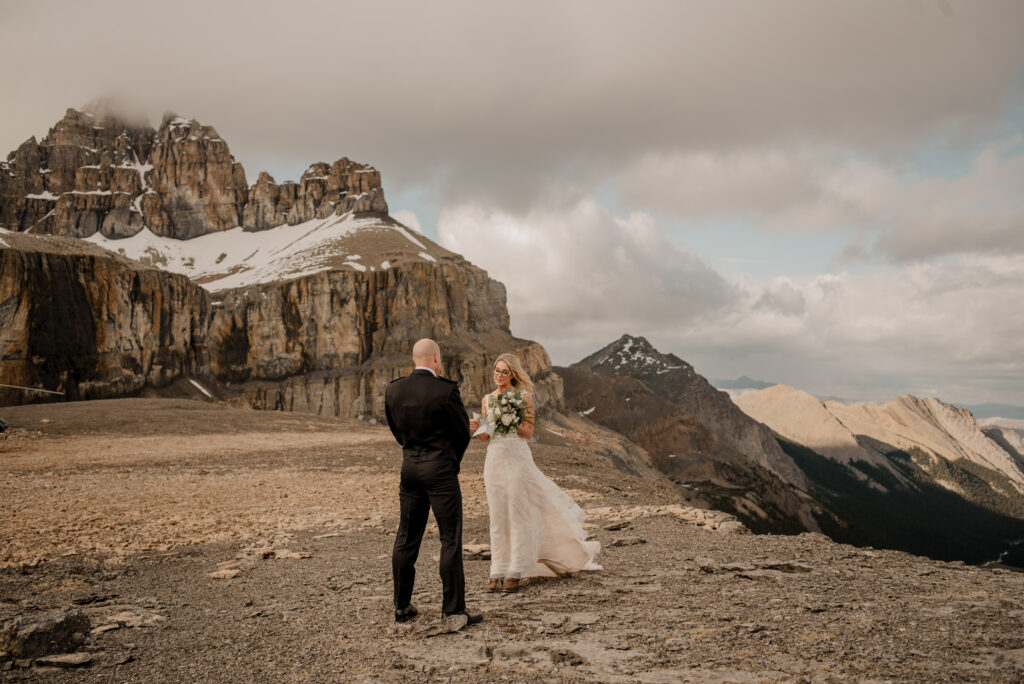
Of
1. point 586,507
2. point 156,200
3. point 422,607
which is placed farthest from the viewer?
point 156,200

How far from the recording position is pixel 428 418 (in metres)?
6.59

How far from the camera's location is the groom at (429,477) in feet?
21.5

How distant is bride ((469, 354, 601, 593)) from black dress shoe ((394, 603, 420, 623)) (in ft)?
5.00

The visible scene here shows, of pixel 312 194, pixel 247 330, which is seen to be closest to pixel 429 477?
pixel 247 330

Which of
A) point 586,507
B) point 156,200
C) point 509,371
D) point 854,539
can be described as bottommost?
point 854,539

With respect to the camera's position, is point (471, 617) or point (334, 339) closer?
point (471, 617)

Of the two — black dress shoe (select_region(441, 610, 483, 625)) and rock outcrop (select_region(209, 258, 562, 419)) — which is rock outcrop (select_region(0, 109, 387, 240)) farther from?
black dress shoe (select_region(441, 610, 483, 625))

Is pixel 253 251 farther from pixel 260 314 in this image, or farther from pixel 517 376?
pixel 517 376

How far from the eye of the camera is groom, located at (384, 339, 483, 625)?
6.56 m

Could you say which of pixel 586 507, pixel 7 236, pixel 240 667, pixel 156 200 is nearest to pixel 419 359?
pixel 240 667

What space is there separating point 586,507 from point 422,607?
10355 mm

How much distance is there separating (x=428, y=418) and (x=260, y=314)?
109865mm

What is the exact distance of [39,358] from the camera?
73.1 metres

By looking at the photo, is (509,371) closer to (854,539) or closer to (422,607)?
(422,607)
